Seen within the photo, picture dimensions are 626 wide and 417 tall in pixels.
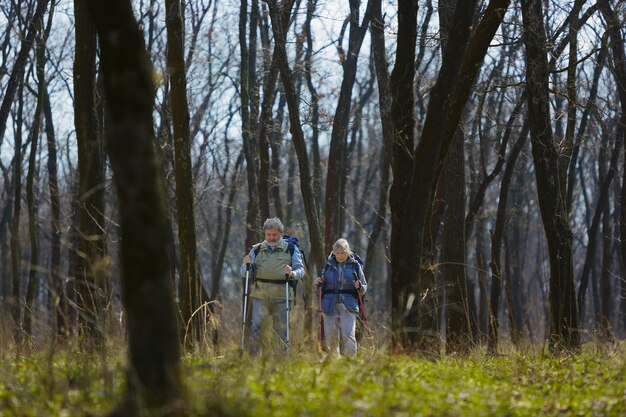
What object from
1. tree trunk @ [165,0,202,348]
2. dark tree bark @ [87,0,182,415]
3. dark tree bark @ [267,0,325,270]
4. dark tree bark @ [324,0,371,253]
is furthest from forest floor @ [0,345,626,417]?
dark tree bark @ [324,0,371,253]

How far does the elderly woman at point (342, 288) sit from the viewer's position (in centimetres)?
1318

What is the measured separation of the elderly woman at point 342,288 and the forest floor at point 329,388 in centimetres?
354

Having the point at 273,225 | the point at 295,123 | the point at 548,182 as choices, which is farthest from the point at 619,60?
the point at 273,225

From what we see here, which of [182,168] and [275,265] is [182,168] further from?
[275,265]

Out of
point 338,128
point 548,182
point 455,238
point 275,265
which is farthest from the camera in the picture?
point 338,128

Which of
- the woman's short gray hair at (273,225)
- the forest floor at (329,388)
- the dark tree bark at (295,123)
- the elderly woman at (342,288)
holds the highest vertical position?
the dark tree bark at (295,123)

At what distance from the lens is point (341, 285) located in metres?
13.3

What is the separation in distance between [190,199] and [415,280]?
12.1 ft

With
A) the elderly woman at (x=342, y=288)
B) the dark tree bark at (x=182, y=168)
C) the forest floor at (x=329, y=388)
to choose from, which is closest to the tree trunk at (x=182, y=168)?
the dark tree bark at (x=182, y=168)

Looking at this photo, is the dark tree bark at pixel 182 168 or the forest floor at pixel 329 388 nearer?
the forest floor at pixel 329 388

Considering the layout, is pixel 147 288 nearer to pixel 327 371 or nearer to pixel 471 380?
pixel 327 371

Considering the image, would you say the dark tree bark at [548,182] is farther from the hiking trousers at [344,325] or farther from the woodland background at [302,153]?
the hiking trousers at [344,325]

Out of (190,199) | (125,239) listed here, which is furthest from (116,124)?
(190,199)

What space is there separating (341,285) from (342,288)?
0.14 ft
